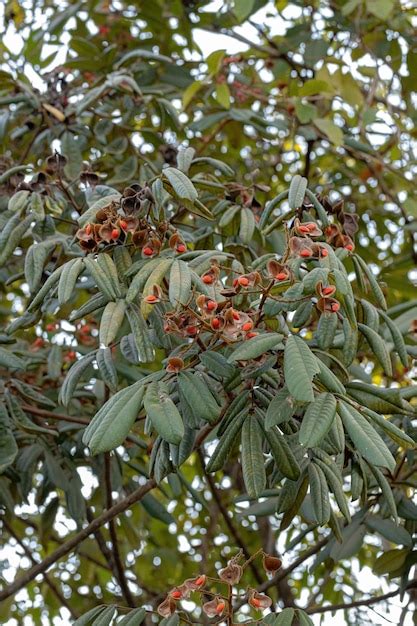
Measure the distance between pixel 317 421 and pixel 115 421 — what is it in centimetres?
22

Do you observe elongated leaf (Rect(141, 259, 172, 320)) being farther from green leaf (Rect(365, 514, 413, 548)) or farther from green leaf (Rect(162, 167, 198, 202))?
green leaf (Rect(365, 514, 413, 548))

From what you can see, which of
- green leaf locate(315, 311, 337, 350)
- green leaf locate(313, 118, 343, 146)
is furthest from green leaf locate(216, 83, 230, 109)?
green leaf locate(315, 311, 337, 350)

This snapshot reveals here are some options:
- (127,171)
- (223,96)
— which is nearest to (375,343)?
(127,171)

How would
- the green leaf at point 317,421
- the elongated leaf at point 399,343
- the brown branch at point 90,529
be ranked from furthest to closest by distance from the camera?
the brown branch at point 90,529, the elongated leaf at point 399,343, the green leaf at point 317,421

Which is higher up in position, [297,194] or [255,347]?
[297,194]

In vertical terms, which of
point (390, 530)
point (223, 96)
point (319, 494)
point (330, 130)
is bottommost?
point (390, 530)

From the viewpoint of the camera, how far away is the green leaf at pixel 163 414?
3.45ft

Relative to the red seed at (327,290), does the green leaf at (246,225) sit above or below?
above

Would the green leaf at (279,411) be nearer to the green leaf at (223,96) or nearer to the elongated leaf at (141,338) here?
the elongated leaf at (141,338)

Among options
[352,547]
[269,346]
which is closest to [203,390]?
[269,346]

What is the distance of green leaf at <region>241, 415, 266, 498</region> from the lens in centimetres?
112

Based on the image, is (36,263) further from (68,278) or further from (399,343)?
(399,343)

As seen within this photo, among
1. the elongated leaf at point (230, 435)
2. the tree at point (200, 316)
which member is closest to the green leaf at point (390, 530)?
the tree at point (200, 316)

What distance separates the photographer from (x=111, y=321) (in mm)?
1197
